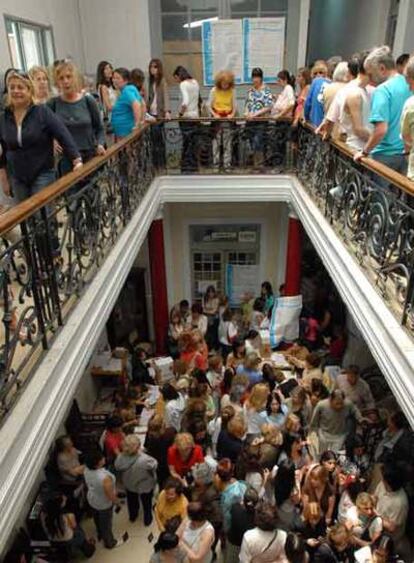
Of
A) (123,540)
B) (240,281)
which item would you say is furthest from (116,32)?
(123,540)

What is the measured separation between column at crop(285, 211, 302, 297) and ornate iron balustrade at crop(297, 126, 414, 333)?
3033 mm

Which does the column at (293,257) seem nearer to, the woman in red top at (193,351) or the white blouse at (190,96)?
the white blouse at (190,96)

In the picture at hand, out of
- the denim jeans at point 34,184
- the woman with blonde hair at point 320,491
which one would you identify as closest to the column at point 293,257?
the woman with blonde hair at point 320,491

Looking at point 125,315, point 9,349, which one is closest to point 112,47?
point 125,315

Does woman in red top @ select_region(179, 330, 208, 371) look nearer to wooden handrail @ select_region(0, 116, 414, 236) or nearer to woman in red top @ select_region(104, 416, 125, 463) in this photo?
woman in red top @ select_region(104, 416, 125, 463)

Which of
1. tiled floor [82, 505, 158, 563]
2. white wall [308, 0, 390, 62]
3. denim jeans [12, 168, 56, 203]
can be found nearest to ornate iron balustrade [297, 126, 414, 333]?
denim jeans [12, 168, 56, 203]

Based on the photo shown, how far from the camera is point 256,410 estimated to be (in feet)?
18.6

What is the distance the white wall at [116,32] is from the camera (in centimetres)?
880

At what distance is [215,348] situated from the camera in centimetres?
920

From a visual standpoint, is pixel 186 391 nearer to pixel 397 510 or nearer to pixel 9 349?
pixel 397 510

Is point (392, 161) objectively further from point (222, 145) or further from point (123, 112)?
point (222, 145)

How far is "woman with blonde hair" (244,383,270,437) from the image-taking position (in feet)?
18.3

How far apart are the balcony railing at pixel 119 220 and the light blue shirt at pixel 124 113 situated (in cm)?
24

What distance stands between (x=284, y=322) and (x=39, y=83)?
581 centimetres
